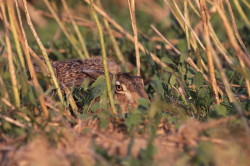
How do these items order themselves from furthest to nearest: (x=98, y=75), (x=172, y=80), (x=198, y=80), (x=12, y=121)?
1. (x=98, y=75)
2. (x=172, y=80)
3. (x=198, y=80)
4. (x=12, y=121)

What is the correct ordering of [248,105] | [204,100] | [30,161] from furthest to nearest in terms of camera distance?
1. [204,100]
2. [248,105]
3. [30,161]

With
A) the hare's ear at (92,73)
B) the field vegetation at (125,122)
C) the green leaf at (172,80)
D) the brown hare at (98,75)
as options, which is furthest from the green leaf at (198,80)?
the hare's ear at (92,73)

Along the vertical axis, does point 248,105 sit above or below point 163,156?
above

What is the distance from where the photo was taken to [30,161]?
10.7ft

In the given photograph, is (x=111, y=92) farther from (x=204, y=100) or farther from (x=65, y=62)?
(x=65, y=62)

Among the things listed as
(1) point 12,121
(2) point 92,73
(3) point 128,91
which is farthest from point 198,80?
(1) point 12,121

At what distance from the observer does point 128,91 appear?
5184 millimetres

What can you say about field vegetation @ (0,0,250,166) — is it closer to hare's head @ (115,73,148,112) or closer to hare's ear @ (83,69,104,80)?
hare's head @ (115,73,148,112)

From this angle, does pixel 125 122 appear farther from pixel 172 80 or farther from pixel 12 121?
pixel 172 80

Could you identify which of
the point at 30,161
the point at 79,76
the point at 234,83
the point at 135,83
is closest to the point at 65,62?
the point at 79,76

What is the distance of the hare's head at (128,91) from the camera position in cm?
506

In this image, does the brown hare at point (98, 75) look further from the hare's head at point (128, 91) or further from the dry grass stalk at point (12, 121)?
the dry grass stalk at point (12, 121)

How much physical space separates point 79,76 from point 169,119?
7.03 ft

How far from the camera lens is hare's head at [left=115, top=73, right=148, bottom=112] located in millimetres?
5062
